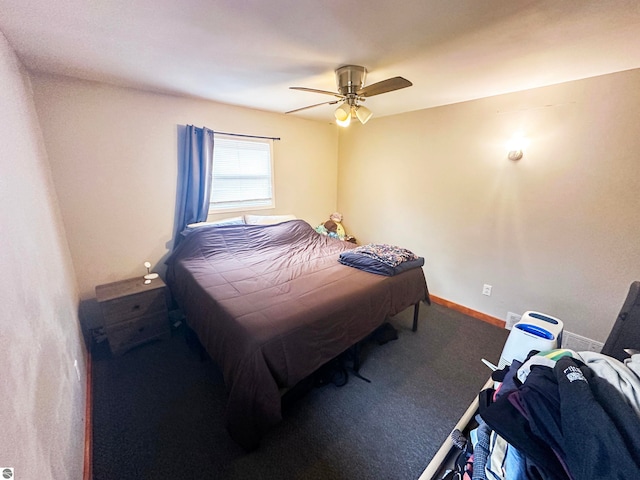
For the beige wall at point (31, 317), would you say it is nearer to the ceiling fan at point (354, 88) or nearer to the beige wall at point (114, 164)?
the beige wall at point (114, 164)

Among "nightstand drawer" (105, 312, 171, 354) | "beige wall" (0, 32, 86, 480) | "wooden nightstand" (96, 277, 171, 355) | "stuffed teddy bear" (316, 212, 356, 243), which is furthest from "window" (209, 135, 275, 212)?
"beige wall" (0, 32, 86, 480)

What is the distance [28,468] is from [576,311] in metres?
3.43

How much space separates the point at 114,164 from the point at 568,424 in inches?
124

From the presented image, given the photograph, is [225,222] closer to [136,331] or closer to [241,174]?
[241,174]

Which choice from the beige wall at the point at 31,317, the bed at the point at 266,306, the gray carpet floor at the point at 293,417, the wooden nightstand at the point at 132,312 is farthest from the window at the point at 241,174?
the gray carpet floor at the point at 293,417

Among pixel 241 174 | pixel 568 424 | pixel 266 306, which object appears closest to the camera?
pixel 568 424

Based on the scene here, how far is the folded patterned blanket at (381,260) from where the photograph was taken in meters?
2.19

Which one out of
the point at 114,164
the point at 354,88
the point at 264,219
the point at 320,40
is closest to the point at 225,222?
the point at 264,219

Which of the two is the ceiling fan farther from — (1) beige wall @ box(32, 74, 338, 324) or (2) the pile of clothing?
(2) the pile of clothing

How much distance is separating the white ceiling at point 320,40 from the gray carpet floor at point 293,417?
88.4 inches

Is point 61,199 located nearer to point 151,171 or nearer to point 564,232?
point 151,171

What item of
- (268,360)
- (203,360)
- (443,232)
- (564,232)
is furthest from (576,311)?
(203,360)

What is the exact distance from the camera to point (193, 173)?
2635 mm

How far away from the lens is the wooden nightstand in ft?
6.77
